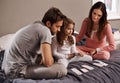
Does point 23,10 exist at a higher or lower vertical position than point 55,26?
higher

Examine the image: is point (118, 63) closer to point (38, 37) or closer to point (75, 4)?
point (38, 37)

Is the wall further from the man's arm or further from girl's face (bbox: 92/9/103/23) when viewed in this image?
the man's arm

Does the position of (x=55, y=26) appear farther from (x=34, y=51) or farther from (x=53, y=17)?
(x=34, y=51)

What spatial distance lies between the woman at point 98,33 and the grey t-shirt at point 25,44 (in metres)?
0.80

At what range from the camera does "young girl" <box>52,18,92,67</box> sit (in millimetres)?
1999

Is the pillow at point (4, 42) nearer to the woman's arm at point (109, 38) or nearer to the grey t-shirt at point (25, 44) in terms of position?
the grey t-shirt at point (25, 44)

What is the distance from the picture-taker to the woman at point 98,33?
2430 millimetres

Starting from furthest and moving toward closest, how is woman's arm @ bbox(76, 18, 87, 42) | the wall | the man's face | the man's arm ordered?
the wall, woman's arm @ bbox(76, 18, 87, 42), the man's face, the man's arm

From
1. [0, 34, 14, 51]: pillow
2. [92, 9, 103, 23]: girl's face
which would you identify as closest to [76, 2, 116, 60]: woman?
[92, 9, 103, 23]: girl's face

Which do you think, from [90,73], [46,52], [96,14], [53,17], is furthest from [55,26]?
[96,14]

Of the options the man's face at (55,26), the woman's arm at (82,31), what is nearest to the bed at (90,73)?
the man's face at (55,26)

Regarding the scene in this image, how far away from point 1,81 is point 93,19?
124 cm

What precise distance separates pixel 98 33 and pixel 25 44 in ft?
3.30

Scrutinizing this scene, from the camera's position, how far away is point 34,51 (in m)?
1.82
